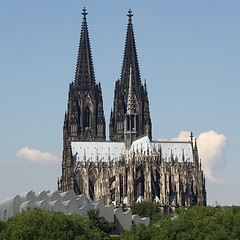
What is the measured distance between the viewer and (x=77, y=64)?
567ft

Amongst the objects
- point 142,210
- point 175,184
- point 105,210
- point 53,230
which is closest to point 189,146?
point 175,184

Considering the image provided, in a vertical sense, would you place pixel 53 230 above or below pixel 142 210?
below

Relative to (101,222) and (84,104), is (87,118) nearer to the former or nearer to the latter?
(84,104)

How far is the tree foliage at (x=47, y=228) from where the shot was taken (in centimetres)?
8481

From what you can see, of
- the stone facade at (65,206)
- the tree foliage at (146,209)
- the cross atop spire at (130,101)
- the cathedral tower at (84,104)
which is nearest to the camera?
the stone facade at (65,206)

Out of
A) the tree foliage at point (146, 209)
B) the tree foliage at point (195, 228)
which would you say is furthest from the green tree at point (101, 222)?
the tree foliage at point (195, 228)

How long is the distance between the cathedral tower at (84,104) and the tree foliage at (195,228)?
70144 mm

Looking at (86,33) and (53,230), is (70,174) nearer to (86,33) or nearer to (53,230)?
(86,33)

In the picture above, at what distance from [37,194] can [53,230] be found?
38993 millimetres

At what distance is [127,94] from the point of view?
572 feet

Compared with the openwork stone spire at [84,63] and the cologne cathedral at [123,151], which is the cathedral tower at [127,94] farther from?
the openwork stone spire at [84,63]

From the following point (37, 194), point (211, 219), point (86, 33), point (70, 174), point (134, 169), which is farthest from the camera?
point (86, 33)

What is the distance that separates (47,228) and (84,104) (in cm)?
8595

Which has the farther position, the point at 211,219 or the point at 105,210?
the point at 105,210
